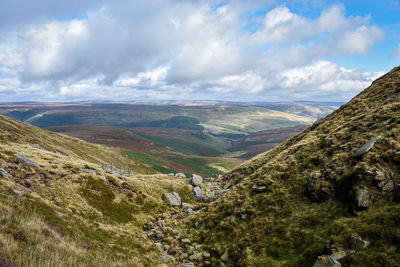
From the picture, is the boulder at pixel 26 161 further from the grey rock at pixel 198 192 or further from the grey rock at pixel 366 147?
the grey rock at pixel 366 147

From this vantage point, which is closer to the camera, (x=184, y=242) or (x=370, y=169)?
(x=370, y=169)

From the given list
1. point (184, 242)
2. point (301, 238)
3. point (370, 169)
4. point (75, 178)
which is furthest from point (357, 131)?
point (75, 178)

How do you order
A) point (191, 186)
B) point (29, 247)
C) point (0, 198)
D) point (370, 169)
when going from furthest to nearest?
point (191, 186) → point (370, 169) → point (0, 198) → point (29, 247)

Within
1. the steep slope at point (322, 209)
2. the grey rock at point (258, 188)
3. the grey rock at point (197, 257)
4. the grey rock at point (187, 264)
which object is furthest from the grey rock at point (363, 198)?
the grey rock at point (187, 264)

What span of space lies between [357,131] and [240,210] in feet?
61.5

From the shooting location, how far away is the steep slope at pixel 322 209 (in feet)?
50.2

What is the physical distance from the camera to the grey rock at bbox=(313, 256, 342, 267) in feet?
44.2

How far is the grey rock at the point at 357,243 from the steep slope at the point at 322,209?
0.21 ft

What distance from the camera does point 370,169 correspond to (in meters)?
19.8

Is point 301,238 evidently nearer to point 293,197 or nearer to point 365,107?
point 293,197

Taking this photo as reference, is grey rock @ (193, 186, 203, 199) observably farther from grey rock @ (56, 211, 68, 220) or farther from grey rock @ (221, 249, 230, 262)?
grey rock @ (56, 211, 68, 220)

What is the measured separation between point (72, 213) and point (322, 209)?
90.3 ft

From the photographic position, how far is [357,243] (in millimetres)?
14648

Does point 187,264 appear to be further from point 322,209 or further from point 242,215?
point 322,209
